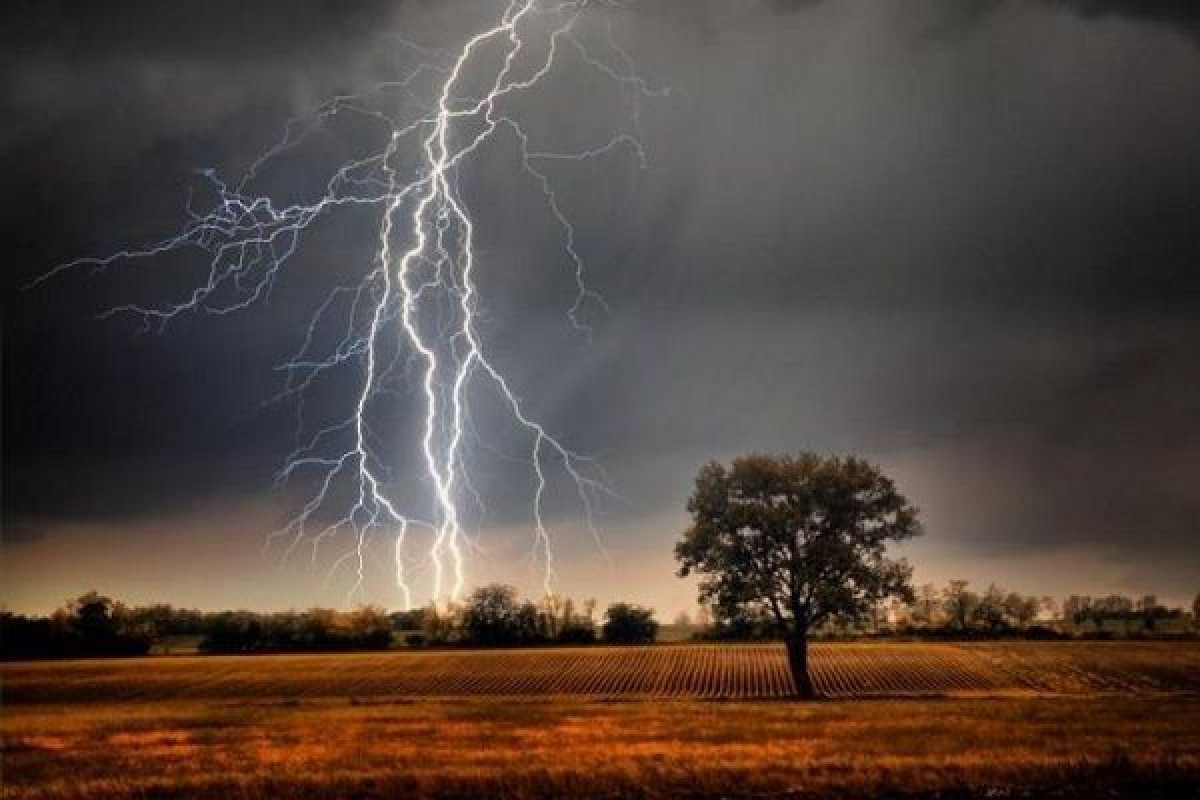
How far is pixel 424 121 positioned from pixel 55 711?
951 inches

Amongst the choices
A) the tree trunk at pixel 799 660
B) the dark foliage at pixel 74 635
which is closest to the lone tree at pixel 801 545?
the tree trunk at pixel 799 660

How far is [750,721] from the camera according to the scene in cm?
2581

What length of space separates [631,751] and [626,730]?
480cm

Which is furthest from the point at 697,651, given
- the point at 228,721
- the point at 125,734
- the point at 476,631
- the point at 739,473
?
the point at 125,734

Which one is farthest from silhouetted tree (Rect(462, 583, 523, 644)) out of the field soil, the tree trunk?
the tree trunk

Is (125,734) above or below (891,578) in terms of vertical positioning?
below

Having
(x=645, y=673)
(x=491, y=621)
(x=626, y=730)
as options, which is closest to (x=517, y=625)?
(x=491, y=621)

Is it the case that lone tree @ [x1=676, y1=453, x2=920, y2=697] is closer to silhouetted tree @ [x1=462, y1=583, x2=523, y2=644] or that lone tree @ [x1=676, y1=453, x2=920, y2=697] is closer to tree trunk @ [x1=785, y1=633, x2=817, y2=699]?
tree trunk @ [x1=785, y1=633, x2=817, y2=699]

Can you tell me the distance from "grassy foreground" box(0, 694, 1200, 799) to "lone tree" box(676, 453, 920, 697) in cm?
606

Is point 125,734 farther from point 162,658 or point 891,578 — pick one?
point 162,658

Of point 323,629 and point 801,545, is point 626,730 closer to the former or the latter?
point 801,545

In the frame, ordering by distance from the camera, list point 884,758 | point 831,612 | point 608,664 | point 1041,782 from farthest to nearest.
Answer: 1. point 608,664
2. point 831,612
3. point 884,758
4. point 1041,782

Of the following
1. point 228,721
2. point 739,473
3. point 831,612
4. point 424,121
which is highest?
point 424,121

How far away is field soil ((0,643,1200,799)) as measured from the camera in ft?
51.3
